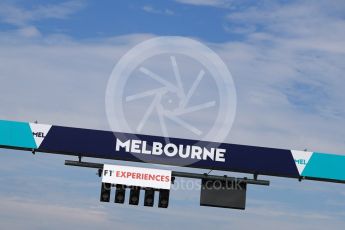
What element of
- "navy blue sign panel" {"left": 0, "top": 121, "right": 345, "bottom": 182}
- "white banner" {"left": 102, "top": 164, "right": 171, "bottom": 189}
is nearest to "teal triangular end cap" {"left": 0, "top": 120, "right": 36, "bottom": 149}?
"navy blue sign panel" {"left": 0, "top": 121, "right": 345, "bottom": 182}

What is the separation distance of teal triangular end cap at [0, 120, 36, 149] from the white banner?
351cm

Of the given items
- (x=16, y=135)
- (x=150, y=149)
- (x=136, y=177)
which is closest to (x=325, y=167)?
(x=150, y=149)

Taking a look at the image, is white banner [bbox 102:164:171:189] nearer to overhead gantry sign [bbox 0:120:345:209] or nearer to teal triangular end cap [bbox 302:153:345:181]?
overhead gantry sign [bbox 0:120:345:209]

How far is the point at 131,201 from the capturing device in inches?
1138

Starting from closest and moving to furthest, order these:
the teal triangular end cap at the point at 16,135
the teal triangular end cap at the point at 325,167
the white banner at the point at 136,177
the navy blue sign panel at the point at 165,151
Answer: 1. the white banner at the point at 136,177
2. the navy blue sign panel at the point at 165,151
3. the teal triangular end cap at the point at 16,135
4. the teal triangular end cap at the point at 325,167

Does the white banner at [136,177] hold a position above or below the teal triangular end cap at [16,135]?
below

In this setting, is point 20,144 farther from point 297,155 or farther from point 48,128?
point 297,155

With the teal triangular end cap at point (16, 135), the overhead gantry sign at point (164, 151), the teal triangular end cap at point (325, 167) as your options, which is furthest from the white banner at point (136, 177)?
the teal triangular end cap at point (325, 167)

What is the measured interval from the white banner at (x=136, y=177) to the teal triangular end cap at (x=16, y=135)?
351cm

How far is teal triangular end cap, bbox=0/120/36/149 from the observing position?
97.3 ft

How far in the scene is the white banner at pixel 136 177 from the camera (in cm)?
2881

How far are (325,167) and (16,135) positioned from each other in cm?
1294

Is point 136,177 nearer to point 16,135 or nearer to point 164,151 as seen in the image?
point 164,151

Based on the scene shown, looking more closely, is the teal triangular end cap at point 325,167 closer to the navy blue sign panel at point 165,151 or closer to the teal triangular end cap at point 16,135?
the navy blue sign panel at point 165,151
